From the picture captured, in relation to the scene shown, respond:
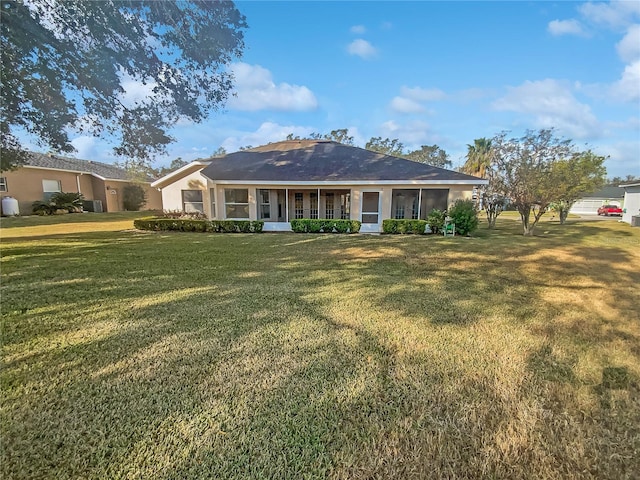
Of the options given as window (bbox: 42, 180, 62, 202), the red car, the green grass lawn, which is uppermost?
window (bbox: 42, 180, 62, 202)

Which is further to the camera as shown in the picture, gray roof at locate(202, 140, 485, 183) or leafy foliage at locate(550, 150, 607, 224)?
gray roof at locate(202, 140, 485, 183)

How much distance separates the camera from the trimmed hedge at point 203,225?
13.7 metres

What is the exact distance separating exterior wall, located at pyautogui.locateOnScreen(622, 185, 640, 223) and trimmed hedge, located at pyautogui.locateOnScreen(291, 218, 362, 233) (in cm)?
2323

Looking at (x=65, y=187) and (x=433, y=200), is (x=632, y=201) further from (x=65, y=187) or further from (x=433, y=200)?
(x=65, y=187)

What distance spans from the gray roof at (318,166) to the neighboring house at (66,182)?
13.4 meters

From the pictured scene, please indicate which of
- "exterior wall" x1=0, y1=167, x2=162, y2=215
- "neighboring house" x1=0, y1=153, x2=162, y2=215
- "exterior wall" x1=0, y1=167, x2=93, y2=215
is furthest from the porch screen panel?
"exterior wall" x1=0, y1=167, x2=93, y2=215

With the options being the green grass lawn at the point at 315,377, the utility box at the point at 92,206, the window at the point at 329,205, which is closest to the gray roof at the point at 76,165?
the utility box at the point at 92,206

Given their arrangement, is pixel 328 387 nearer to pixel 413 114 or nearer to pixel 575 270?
pixel 575 270

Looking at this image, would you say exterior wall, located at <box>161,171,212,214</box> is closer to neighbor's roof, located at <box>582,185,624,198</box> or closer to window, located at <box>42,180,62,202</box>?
window, located at <box>42,180,62,202</box>

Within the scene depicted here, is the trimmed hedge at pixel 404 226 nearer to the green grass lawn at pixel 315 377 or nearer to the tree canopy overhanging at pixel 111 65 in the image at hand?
the green grass lawn at pixel 315 377

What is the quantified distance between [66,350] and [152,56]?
8.35 meters

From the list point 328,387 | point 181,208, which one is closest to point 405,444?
point 328,387

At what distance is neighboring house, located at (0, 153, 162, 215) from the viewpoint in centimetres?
2022

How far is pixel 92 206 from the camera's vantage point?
25.6 meters
